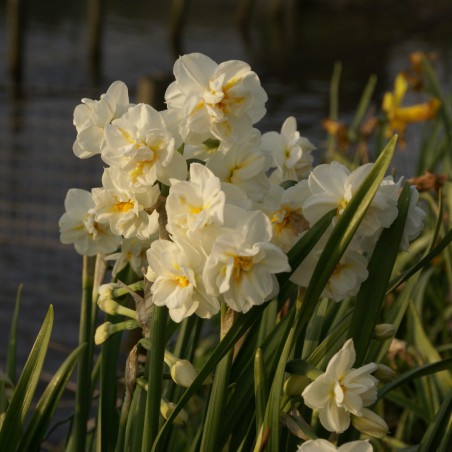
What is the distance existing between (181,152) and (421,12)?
2202 centimetres

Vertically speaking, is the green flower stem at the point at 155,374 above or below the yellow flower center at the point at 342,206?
below

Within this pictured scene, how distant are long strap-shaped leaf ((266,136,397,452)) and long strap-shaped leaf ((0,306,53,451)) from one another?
0.27 m

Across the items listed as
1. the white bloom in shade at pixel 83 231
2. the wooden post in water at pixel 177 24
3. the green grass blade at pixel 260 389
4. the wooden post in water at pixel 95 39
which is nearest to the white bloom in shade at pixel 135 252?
the white bloom in shade at pixel 83 231

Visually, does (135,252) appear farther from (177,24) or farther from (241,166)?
(177,24)

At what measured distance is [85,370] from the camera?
1092 millimetres

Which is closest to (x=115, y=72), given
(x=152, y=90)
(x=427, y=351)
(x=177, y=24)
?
(x=177, y=24)

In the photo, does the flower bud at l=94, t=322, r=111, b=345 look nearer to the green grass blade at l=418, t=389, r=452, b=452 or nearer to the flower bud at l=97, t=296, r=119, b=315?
the flower bud at l=97, t=296, r=119, b=315

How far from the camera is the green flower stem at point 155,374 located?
0.83 meters

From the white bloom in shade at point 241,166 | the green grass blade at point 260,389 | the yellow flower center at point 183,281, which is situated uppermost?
the white bloom in shade at point 241,166

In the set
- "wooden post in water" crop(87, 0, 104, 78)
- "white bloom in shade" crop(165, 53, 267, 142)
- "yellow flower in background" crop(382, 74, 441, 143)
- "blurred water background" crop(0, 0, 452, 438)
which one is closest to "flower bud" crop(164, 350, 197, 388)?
"white bloom in shade" crop(165, 53, 267, 142)

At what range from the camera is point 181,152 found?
84cm

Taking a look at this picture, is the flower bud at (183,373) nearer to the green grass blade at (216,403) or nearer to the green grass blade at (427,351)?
the green grass blade at (216,403)

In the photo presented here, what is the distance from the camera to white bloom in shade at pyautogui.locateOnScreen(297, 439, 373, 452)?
75cm

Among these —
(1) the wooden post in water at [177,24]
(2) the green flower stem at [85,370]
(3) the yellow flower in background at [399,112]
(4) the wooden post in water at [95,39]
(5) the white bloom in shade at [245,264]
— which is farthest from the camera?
(1) the wooden post in water at [177,24]
